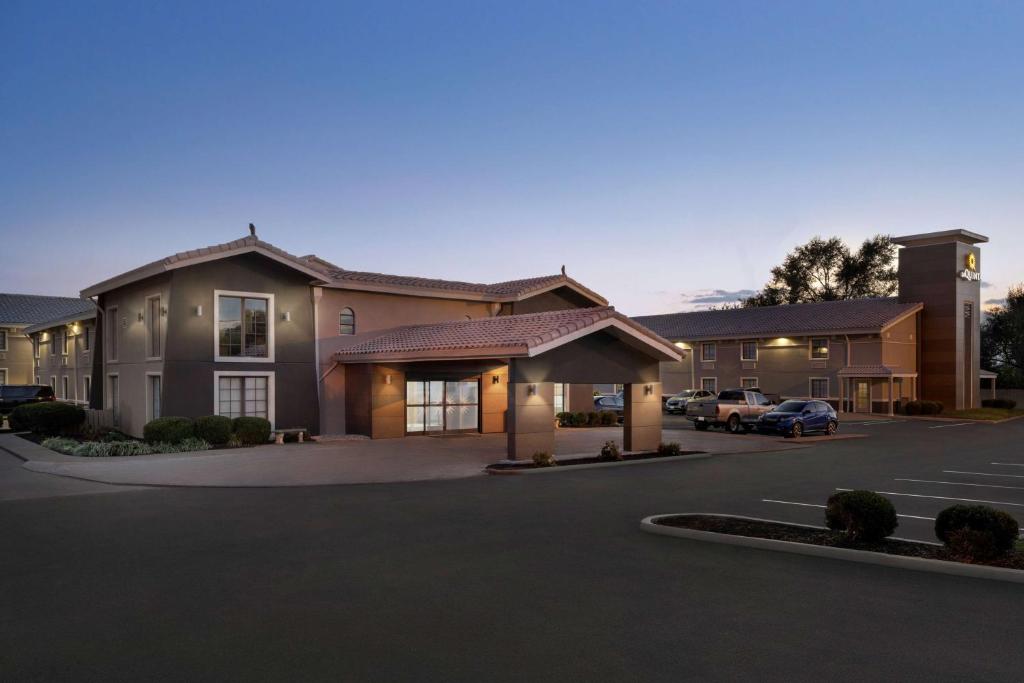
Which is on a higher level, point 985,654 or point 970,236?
point 970,236

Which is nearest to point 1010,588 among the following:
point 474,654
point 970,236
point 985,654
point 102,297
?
point 985,654

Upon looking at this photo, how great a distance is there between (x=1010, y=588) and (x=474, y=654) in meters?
6.20

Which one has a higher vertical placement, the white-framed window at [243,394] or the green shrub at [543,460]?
the white-framed window at [243,394]

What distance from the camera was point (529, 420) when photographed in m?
20.1

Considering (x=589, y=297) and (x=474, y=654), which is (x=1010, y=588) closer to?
(x=474, y=654)

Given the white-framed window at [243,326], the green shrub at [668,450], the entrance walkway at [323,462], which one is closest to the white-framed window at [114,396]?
the entrance walkway at [323,462]

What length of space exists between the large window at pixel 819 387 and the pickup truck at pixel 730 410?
51.6 feet

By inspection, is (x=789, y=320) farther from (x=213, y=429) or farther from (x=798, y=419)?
(x=213, y=429)

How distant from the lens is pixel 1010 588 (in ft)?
27.6

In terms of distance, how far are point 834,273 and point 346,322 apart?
6800cm

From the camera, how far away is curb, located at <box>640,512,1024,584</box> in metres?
8.75

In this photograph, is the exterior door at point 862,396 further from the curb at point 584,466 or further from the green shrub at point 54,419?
the green shrub at point 54,419

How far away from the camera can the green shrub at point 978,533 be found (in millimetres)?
9188

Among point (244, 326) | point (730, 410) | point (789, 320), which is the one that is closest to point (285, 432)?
point (244, 326)
